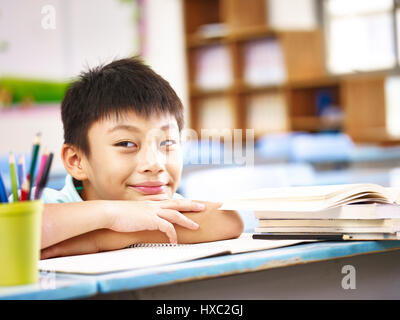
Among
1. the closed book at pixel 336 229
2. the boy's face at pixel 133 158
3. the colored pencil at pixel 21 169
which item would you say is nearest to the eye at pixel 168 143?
the boy's face at pixel 133 158

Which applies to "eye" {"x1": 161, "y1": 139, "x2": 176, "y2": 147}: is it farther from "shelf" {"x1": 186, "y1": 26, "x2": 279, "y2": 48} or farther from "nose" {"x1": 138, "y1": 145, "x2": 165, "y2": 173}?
"shelf" {"x1": 186, "y1": 26, "x2": 279, "y2": 48}

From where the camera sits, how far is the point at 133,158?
1.18 metres

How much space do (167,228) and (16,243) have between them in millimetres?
341

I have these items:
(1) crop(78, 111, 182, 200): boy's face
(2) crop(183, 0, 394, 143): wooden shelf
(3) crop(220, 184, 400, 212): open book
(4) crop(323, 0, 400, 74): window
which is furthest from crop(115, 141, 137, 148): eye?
(4) crop(323, 0, 400, 74): window

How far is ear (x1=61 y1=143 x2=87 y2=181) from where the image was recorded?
127cm

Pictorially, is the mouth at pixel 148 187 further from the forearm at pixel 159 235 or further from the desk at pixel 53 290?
the desk at pixel 53 290

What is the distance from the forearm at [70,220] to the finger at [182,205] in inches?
4.2

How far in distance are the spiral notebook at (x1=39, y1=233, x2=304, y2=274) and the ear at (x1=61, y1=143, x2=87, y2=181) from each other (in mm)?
265

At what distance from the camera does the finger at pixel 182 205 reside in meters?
1.06

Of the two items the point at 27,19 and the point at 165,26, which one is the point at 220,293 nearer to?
the point at 27,19

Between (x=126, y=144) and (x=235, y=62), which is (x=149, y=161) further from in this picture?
(x=235, y=62)

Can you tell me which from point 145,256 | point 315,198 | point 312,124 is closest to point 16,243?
point 145,256
